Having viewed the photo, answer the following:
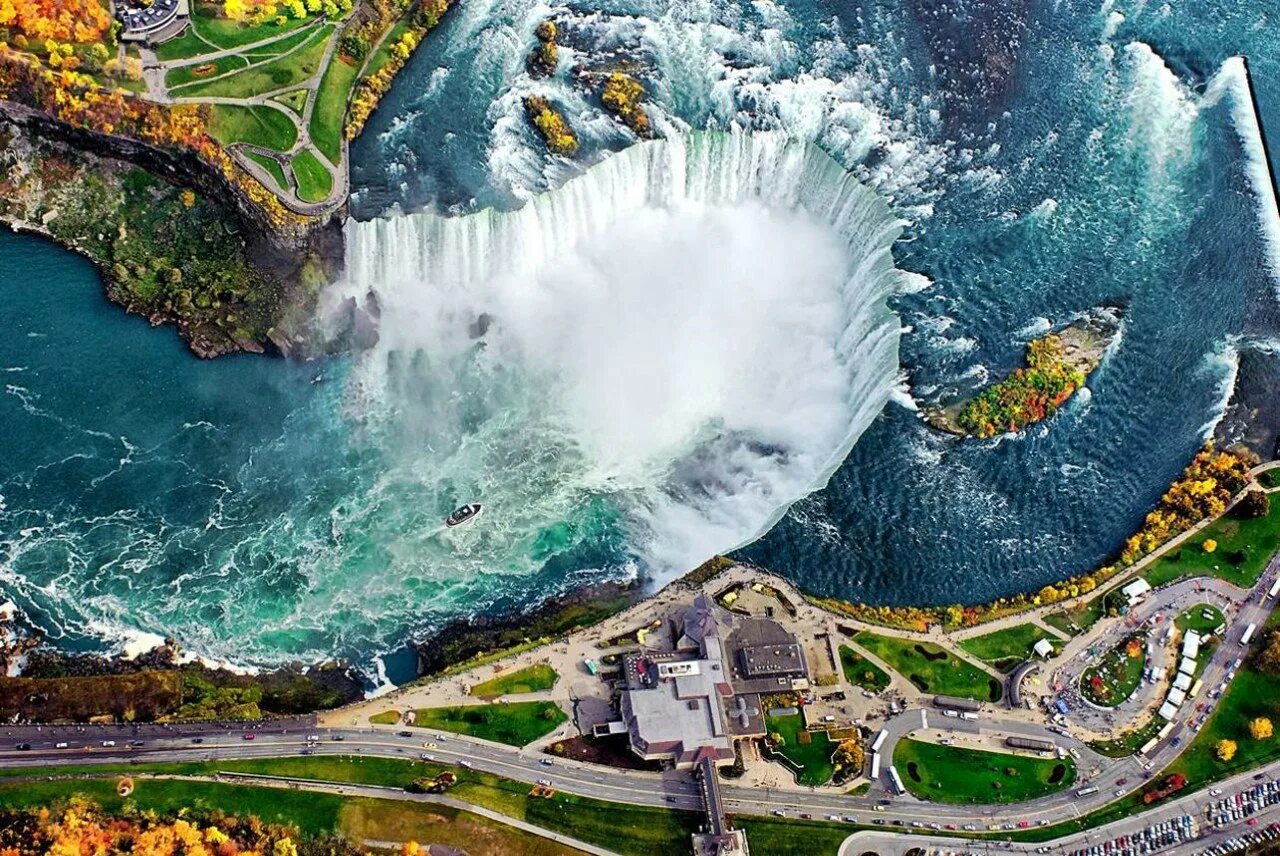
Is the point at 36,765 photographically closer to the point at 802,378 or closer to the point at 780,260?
the point at 802,378

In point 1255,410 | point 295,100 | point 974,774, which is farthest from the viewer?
point 295,100

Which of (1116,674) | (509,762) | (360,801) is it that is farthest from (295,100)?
(1116,674)

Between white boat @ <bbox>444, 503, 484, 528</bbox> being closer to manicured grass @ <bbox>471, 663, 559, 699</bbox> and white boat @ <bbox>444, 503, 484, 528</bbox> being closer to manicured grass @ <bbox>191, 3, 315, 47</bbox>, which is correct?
manicured grass @ <bbox>471, 663, 559, 699</bbox>

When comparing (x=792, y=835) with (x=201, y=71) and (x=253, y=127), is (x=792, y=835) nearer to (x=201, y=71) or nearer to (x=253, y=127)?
(x=253, y=127)

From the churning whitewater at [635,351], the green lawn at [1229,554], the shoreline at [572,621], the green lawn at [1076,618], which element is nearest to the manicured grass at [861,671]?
the shoreline at [572,621]

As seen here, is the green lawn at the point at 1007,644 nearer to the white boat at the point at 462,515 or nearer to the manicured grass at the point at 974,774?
the manicured grass at the point at 974,774
